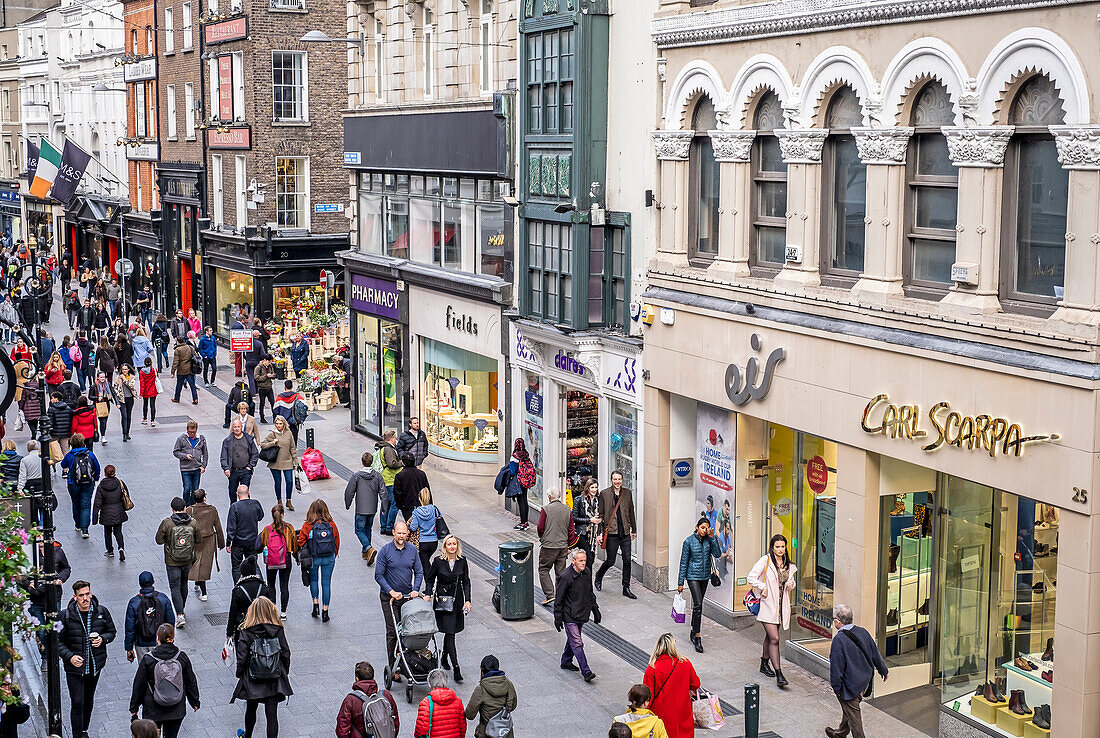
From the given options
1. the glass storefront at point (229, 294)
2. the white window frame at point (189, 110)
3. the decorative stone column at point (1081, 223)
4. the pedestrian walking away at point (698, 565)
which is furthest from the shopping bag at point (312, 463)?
the white window frame at point (189, 110)

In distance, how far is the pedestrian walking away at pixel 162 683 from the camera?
13.4m

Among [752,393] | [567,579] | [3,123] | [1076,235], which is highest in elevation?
[3,123]

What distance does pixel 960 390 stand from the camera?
559 inches

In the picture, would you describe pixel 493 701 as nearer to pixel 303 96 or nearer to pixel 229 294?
pixel 303 96

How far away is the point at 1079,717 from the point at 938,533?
3.11 metres

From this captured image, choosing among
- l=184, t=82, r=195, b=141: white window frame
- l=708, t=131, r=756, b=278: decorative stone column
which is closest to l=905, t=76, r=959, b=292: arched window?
l=708, t=131, r=756, b=278: decorative stone column

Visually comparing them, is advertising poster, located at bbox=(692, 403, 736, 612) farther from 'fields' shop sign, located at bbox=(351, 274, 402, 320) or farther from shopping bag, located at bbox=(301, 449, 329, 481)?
'fields' shop sign, located at bbox=(351, 274, 402, 320)

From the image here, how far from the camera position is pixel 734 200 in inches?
726

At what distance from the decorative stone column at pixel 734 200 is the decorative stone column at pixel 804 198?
1.11 m

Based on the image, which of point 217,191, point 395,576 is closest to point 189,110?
point 217,191

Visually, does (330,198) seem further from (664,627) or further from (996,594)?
(996,594)

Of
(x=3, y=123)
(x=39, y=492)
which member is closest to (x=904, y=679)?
(x=39, y=492)

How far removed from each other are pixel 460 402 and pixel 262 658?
1515 cm

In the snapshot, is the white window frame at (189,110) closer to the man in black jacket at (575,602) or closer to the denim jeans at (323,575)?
the denim jeans at (323,575)
